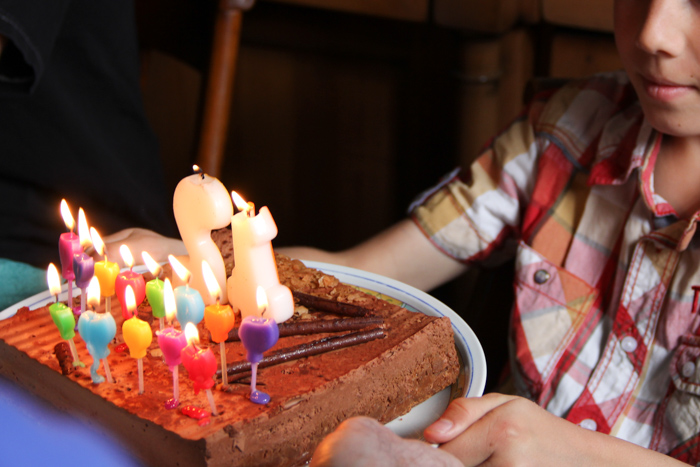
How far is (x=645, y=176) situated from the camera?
936mm

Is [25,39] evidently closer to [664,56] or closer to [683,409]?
[664,56]

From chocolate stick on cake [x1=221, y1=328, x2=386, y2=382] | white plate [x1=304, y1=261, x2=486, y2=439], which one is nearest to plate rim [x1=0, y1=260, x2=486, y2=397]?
white plate [x1=304, y1=261, x2=486, y2=439]

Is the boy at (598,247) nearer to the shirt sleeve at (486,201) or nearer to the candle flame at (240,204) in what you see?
the shirt sleeve at (486,201)

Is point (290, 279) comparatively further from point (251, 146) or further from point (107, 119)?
point (251, 146)

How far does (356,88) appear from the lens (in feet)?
6.89

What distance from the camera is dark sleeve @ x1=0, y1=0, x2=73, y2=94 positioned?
2.66ft

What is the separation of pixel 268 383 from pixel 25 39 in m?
0.56

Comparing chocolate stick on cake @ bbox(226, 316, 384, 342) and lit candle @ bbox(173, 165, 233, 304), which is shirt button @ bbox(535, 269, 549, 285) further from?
lit candle @ bbox(173, 165, 233, 304)

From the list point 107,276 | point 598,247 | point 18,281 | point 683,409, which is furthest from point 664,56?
point 18,281

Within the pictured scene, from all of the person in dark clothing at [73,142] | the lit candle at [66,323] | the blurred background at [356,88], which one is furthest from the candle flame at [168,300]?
the blurred background at [356,88]

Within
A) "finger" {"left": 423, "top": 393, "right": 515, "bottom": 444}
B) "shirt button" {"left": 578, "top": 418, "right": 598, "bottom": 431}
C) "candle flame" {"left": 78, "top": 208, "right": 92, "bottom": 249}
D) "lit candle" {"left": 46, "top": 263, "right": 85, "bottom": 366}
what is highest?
"candle flame" {"left": 78, "top": 208, "right": 92, "bottom": 249}

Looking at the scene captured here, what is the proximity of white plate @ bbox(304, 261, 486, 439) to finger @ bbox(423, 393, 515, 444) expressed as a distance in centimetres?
2

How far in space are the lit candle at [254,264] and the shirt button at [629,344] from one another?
511 mm

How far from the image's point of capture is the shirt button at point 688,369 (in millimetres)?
851
